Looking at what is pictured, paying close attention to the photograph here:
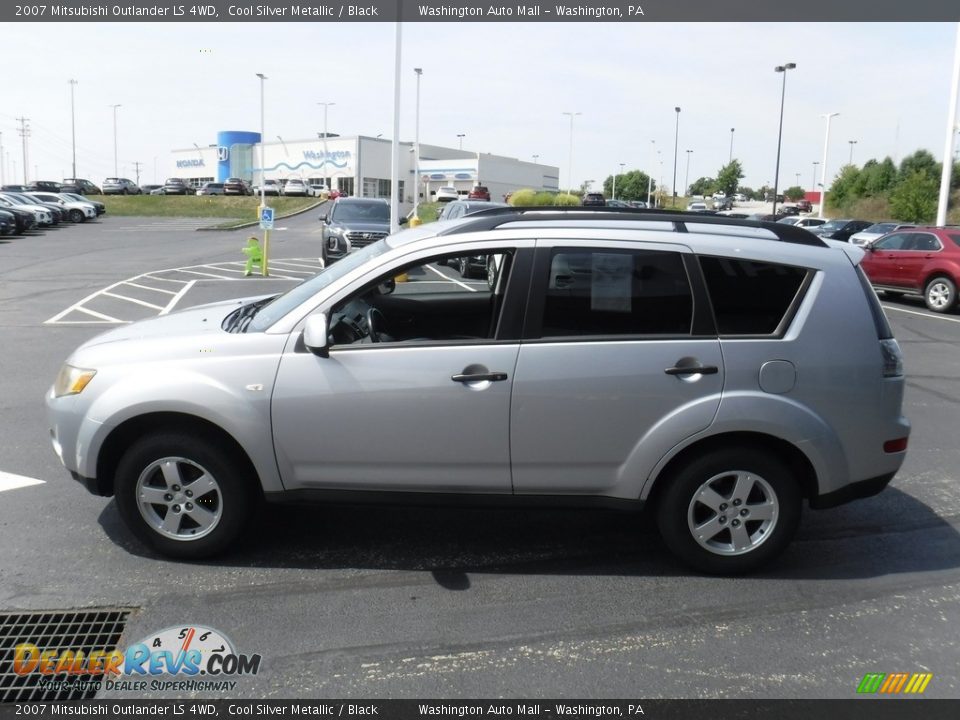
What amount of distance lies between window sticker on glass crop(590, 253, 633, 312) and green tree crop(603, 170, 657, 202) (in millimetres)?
103654

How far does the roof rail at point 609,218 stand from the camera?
15.1ft

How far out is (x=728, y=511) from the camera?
449 cm

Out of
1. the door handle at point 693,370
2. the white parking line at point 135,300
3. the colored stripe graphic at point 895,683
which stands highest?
the door handle at point 693,370

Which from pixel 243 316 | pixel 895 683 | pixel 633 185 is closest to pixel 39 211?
pixel 243 316

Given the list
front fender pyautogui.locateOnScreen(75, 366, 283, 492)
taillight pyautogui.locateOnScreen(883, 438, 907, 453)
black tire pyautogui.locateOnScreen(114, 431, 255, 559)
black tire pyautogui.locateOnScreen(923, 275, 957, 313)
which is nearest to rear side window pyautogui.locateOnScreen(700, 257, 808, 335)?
taillight pyautogui.locateOnScreen(883, 438, 907, 453)

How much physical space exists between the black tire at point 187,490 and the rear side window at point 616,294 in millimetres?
1825

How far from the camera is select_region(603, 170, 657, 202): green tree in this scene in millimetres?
107812

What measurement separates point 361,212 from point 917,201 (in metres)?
41.3

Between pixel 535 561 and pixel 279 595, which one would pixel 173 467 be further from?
pixel 535 561

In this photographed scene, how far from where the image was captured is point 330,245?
21.0 m

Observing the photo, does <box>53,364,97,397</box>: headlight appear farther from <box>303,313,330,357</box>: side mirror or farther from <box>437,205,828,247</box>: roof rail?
<box>437,205,828,247</box>: roof rail

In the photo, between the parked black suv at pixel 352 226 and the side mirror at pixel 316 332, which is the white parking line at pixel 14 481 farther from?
the parked black suv at pixel 352 226

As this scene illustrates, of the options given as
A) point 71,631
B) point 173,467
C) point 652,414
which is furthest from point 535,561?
point 71,631
